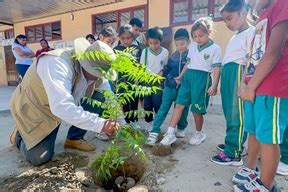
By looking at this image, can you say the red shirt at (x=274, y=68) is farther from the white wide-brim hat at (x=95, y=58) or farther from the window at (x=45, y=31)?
the window at (x=45, y=31)

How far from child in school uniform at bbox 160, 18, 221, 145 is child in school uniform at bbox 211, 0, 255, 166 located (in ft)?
0.68

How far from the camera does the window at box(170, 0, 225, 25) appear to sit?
541cm

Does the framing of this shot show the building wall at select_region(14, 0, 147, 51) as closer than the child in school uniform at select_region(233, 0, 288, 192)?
No

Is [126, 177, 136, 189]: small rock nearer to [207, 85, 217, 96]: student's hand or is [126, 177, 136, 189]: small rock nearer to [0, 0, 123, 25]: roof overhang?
[207, 85, 217, 96]: student's hand

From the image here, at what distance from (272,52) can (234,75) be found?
2.35 feet

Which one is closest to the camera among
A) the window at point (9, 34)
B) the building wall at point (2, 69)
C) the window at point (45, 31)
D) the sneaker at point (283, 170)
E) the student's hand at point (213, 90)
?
the sneaker at point (283, 170)

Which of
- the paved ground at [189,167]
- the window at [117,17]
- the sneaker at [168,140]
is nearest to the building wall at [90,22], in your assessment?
the window at [117,17]

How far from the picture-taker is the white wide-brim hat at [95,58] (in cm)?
181

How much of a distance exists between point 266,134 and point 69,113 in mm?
1253

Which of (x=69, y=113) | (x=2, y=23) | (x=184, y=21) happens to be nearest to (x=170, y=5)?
(x=184, y=21)

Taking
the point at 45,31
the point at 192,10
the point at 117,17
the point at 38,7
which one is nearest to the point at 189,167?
the point at 192,10

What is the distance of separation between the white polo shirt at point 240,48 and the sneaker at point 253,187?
0.95 meters

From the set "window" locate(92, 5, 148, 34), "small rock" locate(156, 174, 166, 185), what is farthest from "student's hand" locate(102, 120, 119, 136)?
"window" locate(92, 5, 148, 34)

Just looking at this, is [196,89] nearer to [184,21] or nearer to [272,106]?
[272,106]
